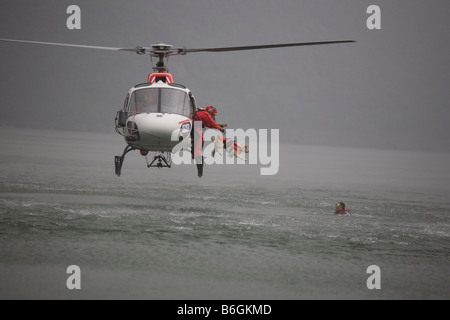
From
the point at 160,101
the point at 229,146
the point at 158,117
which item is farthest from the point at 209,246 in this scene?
the point at 160,101

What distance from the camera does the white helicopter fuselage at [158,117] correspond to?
70.9 ft

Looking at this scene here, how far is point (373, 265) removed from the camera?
19219 mm

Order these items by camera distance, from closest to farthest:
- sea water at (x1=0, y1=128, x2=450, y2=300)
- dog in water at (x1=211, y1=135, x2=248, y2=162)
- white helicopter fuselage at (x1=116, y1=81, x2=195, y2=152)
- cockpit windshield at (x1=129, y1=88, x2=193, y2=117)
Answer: sea water at (x1=0, y1=128, x2=450, y2=300), white helicopter fuselage at (x1=116, y1=81, x2=195, y2=152), cockpit windshield at (x1=129, y1=88, x2=193, y2=117), dog in water at (x1=211, y1=135, x2=248, y2=162)

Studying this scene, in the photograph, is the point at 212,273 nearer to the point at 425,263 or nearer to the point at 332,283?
the point at 332,283

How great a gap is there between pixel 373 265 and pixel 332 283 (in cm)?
280

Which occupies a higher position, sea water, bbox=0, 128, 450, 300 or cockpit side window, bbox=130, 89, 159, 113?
cockpit side window, bbox=130, 89, 159, 113

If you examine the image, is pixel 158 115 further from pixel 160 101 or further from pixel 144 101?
pixel 144 101

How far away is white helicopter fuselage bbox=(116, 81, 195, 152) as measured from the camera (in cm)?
2161

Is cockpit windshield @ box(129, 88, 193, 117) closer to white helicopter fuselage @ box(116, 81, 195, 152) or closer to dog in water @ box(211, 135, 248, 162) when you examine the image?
white helicopter fuselage @ box(116, 81, 195, 152)

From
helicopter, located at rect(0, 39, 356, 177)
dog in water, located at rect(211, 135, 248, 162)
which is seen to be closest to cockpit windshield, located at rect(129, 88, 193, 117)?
helicopter, located at rect(0, 39, 356, 177)

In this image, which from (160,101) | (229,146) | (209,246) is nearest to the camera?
(209,246)

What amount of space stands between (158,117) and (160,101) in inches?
27.3

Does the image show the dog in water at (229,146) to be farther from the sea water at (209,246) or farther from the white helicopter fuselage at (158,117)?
the sea water at (209,246)

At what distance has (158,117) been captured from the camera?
70.9ft
